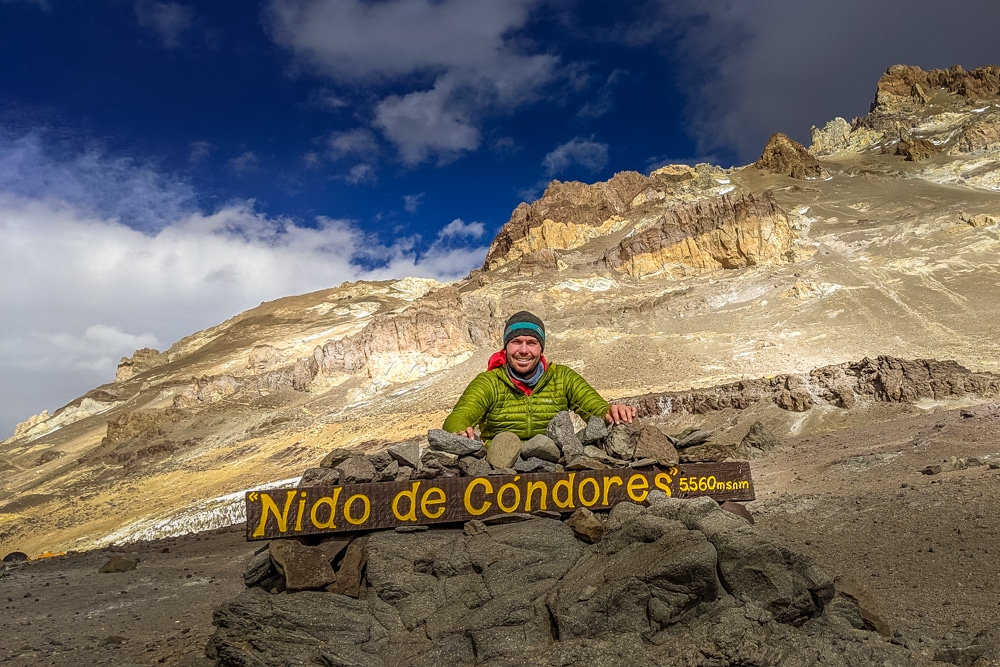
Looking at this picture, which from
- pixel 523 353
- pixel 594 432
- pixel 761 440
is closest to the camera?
pixel 594 432

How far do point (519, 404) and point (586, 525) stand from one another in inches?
63.9

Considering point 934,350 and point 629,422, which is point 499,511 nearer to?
point 629,422

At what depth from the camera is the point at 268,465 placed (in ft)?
107

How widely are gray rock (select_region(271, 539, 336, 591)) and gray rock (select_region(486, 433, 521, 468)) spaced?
1.70m

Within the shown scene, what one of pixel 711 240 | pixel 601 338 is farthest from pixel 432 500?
pixel 711 240

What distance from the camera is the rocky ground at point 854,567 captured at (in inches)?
196

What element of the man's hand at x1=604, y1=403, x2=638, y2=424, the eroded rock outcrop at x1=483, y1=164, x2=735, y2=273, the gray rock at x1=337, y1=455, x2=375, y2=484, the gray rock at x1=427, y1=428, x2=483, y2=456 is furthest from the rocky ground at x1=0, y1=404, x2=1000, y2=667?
the eroded rock outcrop at x1=483, y1=164, x2=735, y2=273

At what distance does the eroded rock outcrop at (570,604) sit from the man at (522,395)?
128 centimetres

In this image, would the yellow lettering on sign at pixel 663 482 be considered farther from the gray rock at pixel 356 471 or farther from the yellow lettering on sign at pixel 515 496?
the gray rock at pixel 356 471

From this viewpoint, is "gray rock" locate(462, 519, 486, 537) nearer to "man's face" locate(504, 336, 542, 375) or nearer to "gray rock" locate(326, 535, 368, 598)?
"gray rock" locate(326, 535, 368, 598)

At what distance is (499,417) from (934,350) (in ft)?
113

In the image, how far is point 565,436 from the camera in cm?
549

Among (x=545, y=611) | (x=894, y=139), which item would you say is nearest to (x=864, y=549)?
(x=545, y=611)

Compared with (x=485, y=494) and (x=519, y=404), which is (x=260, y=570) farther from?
(x=519, y=404)
